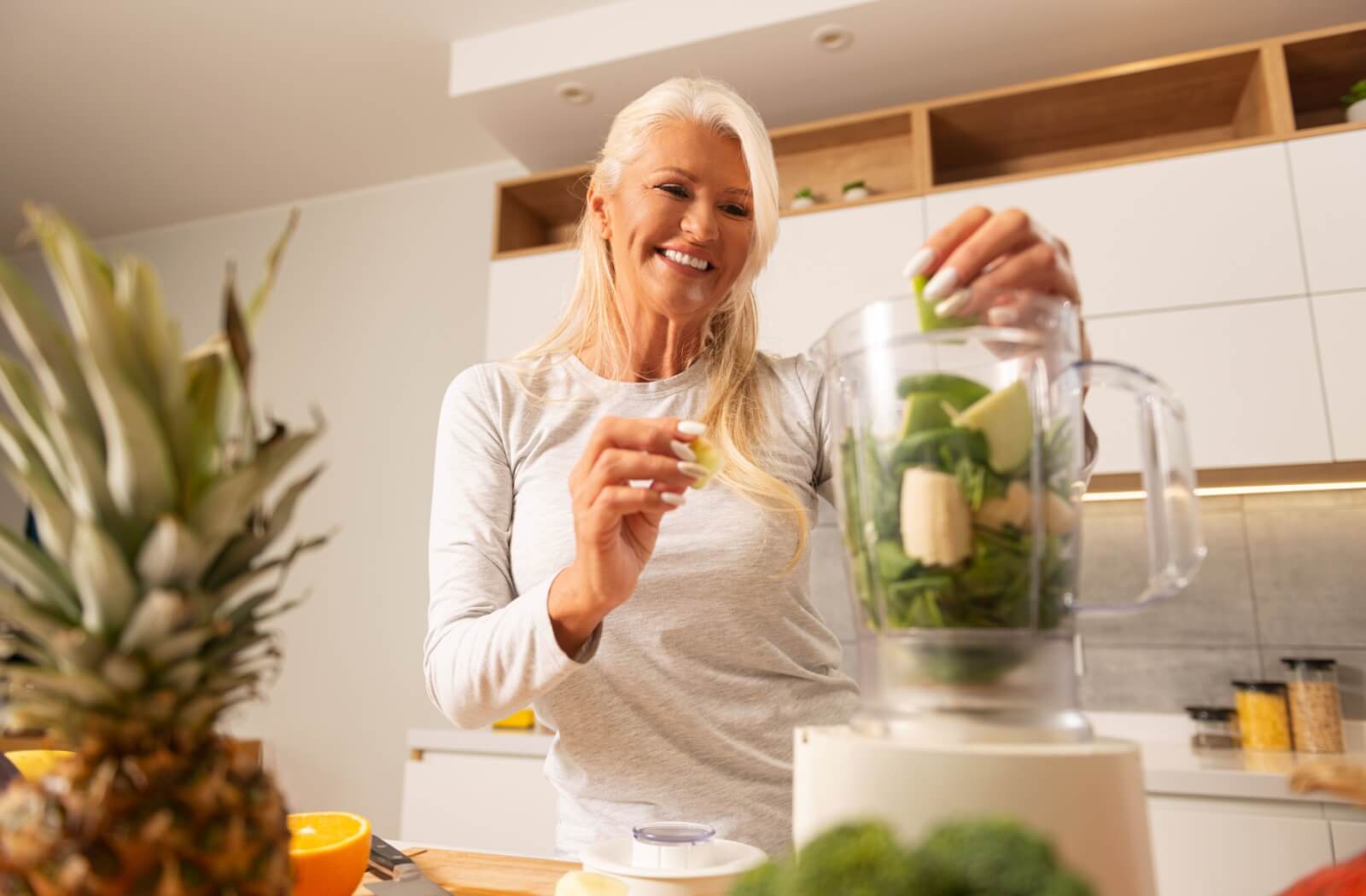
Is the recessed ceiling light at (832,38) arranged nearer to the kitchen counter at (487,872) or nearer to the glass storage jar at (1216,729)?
the glass storage jar at (1216,729)

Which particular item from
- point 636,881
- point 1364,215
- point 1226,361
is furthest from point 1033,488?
point 1364,215

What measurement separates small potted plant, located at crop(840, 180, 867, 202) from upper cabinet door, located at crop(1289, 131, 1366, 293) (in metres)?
0.93

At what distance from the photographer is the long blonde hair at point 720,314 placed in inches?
38.2

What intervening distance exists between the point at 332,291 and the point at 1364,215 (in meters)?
3.06

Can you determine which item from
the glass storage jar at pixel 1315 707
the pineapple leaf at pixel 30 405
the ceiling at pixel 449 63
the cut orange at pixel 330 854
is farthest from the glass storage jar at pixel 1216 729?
the pineapple leaf at pixel 30 405

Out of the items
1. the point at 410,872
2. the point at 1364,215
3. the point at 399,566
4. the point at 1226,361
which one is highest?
the point at 1364,215

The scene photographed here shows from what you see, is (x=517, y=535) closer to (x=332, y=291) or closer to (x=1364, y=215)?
(x=1364, y=215)

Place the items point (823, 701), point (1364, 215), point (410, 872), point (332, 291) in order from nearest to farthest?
point (410, 872) < point (823, 701) < point (1364, 215) < point (332, 291)

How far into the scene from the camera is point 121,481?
36 cm

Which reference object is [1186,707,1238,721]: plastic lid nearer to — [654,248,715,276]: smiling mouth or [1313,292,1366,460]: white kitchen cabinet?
[1313,292,1366,460]: white kitchen cabinet

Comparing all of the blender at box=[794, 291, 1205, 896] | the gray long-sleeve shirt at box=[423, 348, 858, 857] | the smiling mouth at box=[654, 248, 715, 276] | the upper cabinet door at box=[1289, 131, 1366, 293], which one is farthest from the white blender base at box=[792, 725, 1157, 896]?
the upper cabinet door at box=[1289, 131, 1366, 293]

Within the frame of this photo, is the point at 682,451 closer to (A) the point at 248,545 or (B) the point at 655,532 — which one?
(B) the point at 655,532

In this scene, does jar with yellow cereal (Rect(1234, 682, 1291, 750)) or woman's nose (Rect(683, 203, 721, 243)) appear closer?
woman's nose (Rect(683, 203, 721, 243))

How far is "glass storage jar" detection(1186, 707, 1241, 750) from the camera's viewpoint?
1.99 meters
